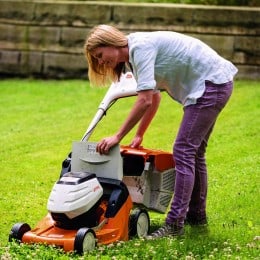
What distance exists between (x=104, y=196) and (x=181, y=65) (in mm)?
989

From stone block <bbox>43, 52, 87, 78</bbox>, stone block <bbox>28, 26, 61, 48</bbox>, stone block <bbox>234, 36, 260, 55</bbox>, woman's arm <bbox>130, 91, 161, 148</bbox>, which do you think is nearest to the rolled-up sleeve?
woman's arm <bbox>130, 91, 161, 148</bbox>

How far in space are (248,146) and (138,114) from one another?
3.65m

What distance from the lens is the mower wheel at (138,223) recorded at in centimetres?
568

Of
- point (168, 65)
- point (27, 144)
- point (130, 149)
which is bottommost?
point (27, 144)

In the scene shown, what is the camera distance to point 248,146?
29.0 feet

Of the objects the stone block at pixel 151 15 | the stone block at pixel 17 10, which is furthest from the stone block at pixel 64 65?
the stone block at pixel 151 15

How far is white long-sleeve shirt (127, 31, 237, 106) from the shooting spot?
550cm

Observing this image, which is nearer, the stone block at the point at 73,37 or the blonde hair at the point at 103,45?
the blonde hair at the point at 103,45

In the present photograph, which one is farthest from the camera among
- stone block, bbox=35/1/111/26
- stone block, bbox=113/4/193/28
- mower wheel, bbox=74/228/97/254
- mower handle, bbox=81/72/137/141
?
stone block, bbox=35/1/111/26

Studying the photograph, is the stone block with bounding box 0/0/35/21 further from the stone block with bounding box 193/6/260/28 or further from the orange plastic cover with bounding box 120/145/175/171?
the orange plastic cover with bounding box 120/145/175/171

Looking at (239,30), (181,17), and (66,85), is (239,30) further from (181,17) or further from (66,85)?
Result: (66,85)

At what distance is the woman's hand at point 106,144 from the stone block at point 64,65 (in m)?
7.15

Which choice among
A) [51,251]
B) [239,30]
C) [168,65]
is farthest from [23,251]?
Result: [239,30]

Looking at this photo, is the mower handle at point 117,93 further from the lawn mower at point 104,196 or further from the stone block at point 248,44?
the stone block at point 248,44
